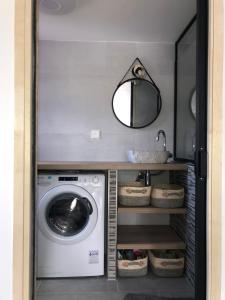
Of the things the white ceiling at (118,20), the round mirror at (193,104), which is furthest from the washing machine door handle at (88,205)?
the white ceiling at (118,20)

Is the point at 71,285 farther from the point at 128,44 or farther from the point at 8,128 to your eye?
the point at 128,44

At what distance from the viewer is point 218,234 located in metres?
1.37

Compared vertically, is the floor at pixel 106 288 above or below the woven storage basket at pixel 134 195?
below

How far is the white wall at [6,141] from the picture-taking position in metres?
1.31

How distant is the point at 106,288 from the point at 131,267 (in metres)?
0.30

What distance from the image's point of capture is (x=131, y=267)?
2.51 metres

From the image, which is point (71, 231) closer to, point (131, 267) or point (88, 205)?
point (88, 205)

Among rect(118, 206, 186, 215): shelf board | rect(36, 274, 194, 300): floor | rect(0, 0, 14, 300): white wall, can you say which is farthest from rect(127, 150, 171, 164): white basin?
rect(0, 0, 14, 300): white wall

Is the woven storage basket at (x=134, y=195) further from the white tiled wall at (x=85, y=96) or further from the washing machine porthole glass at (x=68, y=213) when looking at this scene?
the white tiled wall at (x=85, y=96)

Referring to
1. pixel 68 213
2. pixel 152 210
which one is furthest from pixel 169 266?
pixel 68 213

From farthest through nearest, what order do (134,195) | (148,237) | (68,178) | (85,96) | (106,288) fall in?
(85,96) → (148,237) → (134,195) → (68,178) → (106,288)

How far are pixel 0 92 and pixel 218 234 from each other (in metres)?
1.23

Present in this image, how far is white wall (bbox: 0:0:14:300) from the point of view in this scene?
1314 millimetres

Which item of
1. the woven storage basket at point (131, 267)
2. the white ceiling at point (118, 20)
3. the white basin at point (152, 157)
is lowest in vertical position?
the woven storage basket at point (131, 267)
